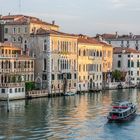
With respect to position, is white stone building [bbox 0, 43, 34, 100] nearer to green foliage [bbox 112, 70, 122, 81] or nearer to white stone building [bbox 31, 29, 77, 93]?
white stone building [bbox 31, 29, 77, 93]

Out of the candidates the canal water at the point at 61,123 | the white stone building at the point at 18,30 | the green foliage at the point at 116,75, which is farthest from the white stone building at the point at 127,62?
the canal water at the point at 61,123

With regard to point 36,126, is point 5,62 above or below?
above

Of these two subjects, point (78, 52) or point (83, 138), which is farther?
point (78, 52)

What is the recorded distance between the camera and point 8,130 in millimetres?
25719

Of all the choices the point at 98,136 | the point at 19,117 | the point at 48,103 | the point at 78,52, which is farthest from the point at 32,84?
the point at 98,136

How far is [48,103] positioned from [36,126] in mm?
11338

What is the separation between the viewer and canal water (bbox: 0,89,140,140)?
24688 mm

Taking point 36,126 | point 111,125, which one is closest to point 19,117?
point 36,126

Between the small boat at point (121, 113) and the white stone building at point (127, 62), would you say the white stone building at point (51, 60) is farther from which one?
the white stone building at point (127, 62)

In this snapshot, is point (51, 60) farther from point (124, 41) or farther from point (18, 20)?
point (124, 41)

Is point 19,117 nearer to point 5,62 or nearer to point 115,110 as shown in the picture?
point 115,110

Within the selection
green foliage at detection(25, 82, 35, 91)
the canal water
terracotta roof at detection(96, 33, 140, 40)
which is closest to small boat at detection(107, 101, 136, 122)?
the canal water

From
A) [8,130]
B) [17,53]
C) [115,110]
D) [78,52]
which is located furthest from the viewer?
Result: [78,52]

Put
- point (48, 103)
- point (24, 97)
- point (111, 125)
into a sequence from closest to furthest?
point (111, 125)
point (48, 103)
point (24, 97)
